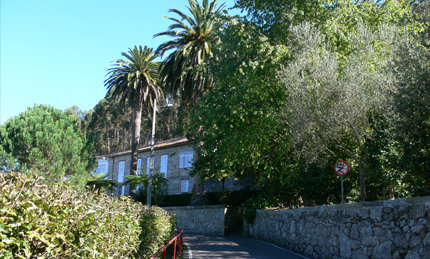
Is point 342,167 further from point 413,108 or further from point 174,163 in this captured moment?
point 174,163

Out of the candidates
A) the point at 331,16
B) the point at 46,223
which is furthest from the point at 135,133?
the point at 46,223

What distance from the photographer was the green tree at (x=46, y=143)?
1024 inches

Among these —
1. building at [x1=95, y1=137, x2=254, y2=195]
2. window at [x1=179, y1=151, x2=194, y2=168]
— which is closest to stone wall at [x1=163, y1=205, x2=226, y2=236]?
building at [x1=95, y1=137, x2=254, y2=195]

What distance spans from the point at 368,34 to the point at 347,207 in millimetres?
7875

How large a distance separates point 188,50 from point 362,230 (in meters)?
23.2

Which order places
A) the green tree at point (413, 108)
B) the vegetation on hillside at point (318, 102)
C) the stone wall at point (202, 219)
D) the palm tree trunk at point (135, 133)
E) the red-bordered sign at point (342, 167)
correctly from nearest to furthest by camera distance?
the green tree at point (413, 108) < the vegetation on hillside at point (318, 102) < the red-bordered sign at point (342, 167) < the stone wall at point (202, 219) < the palm tree trunk at point (135, 133)

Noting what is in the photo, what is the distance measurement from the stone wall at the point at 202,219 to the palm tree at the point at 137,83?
360 inches

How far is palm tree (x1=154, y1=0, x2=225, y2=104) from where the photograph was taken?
102ft

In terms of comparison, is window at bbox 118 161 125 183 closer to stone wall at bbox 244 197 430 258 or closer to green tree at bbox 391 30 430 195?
stone wall at bbox 244 197 430 258

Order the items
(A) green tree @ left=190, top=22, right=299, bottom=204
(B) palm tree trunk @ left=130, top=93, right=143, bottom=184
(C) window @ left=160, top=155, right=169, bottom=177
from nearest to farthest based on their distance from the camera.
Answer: (A) green tree @ left=190, top=22, right=299, bottom=204 → (B) palm tree trunk @ left=130, top=93, right=143, bottom=184 → (C) window @ left=160, top=155, right=169, bottom=177

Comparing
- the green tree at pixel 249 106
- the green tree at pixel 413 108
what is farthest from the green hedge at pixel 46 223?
the green tree at pixel 249 106

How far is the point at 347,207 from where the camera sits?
1170 cm

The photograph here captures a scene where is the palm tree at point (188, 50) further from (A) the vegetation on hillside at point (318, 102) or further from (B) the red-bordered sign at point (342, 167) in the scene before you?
(B) the red-bordered sign at point (342, 167)

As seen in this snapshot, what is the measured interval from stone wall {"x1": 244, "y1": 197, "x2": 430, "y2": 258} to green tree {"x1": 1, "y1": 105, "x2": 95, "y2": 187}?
16201mm
